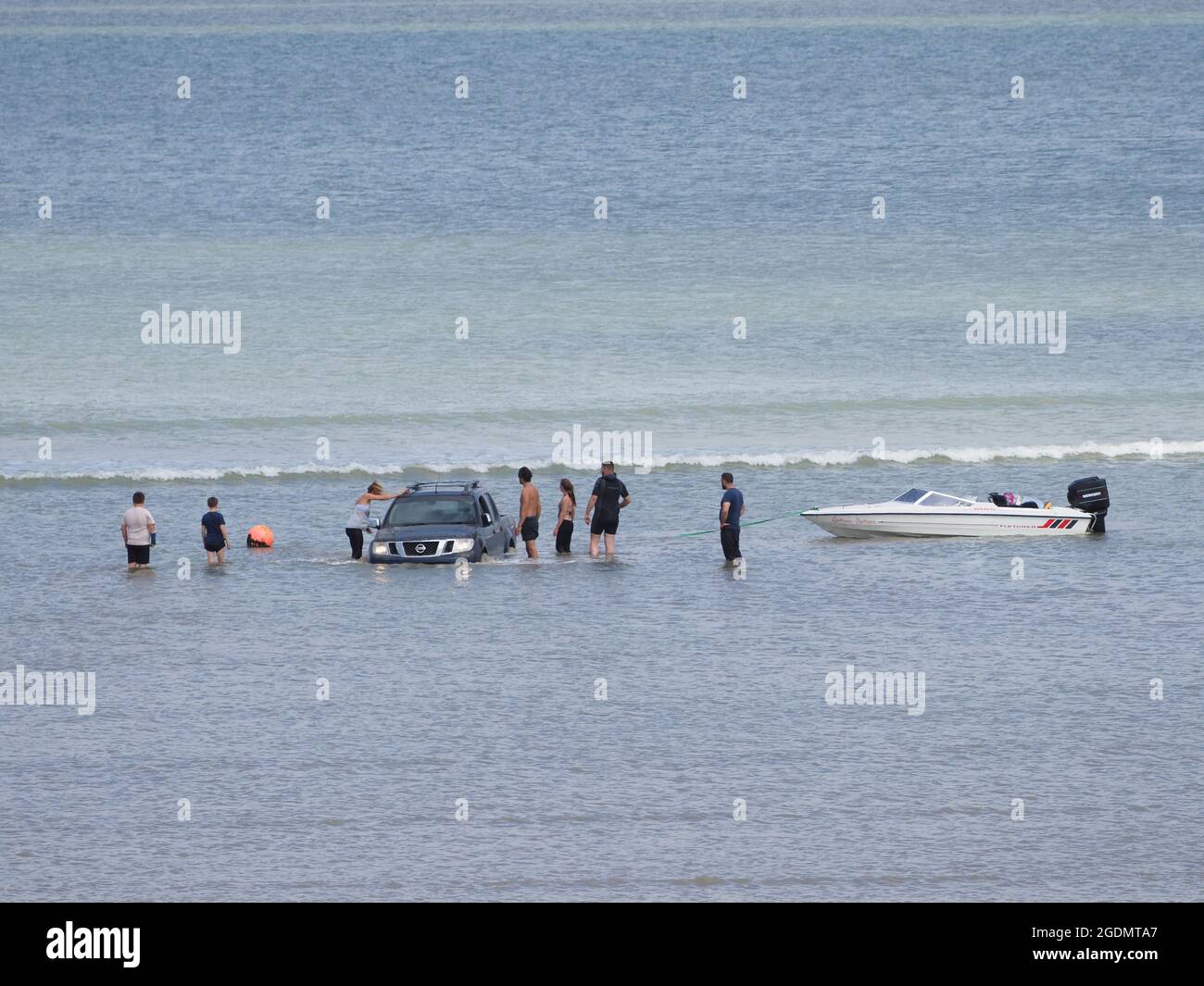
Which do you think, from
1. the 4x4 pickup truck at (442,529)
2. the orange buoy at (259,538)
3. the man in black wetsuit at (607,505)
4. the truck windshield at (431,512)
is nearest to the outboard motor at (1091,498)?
the man in black wetsuit at (607,505)

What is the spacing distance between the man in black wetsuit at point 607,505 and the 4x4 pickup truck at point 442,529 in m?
1.62

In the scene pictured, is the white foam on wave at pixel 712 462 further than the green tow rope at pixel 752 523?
Yes

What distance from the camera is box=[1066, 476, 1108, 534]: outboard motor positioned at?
2920 centimetres

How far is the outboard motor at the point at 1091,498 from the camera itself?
29.2m

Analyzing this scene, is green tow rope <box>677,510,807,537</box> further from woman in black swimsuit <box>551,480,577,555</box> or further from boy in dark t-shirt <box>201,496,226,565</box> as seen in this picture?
boy in dark t-shirt <box>201,496,226,565</box>

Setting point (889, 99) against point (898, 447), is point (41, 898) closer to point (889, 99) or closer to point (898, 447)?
point (898, 447)

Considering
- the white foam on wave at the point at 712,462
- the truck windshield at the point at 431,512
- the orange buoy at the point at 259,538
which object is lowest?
the orange buoy at the point at 259,538

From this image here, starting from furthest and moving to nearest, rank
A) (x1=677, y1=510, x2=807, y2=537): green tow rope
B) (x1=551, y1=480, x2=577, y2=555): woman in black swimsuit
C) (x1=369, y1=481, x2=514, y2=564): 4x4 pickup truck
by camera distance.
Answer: (x1=677, y1=510, x2=807, y2=537): green tow rope
(x1=551, y1=480, x2=577, y2=555): woman in black swimsuit
(x1=369, y1=481, x2=514, y2=564): 4x4 pickup truck

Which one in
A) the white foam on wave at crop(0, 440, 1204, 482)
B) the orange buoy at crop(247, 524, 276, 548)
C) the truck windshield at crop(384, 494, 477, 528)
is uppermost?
the white foam on wave at crop(0, 440, 1204, 482)

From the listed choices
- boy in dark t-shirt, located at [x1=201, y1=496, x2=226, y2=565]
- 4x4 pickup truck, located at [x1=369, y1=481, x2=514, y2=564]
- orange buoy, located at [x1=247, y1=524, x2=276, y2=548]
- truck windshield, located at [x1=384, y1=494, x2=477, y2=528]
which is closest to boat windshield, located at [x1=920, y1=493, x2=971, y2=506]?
4x4 pickup truck, located at [x1=369, y1=481, x2=514, y2=564]

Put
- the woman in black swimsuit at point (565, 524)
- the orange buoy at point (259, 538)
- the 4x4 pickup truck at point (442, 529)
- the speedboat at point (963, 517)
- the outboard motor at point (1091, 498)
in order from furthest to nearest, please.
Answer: the orange buoy at point (259, 538)
the speedboat at point (963, 517)
the outboard motor at point (1091, 498)
the woman in black swimsuit at point (565, 524)
the 4x4 pickup truck at point (442, 529)


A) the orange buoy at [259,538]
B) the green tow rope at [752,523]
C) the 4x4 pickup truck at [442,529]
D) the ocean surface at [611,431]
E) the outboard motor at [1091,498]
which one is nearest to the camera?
the ocean surface at [611,431]

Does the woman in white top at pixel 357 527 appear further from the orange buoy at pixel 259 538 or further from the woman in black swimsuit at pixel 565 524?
the woman in black swimsuit at pixel 565 524

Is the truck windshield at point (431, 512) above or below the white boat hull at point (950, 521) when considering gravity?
above
